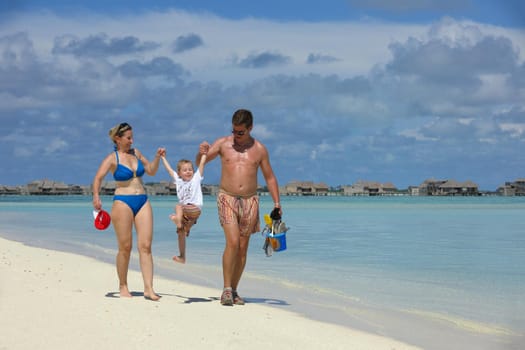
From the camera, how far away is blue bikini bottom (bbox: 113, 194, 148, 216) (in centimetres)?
668

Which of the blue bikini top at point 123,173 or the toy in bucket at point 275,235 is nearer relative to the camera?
the blue bikini top at point 123,173

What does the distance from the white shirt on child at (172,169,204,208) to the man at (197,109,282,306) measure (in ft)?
3.36

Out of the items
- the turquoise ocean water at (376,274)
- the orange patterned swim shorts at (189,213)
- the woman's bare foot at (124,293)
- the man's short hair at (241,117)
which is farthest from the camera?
the orange patterned swim shorts at (189,213)

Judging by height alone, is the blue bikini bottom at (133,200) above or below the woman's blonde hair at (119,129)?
below

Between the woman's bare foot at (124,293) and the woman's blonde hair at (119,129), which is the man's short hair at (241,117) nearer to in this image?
the woman's blonde hair at (119,129)

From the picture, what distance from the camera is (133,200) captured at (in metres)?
6.69

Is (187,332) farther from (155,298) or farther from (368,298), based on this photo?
(368,298)

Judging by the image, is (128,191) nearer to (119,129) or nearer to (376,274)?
(119,129)

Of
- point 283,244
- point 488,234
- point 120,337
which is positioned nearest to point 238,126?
point 283,244

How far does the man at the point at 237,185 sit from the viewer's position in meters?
6.57

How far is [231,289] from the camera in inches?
267

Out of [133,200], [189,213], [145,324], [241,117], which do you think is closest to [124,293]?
[133,200]

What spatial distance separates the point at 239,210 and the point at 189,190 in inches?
53.5

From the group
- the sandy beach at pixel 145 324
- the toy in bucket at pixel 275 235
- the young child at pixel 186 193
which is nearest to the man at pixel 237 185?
the toy in bucket at pixel 275 235
